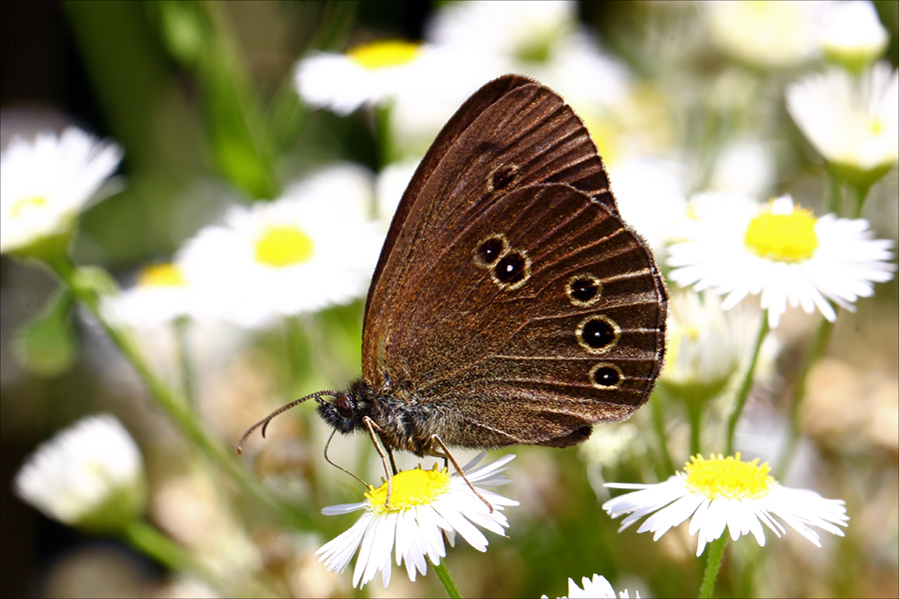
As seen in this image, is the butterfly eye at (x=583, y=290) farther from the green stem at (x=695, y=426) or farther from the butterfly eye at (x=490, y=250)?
the green stem at (x=695, y=426)

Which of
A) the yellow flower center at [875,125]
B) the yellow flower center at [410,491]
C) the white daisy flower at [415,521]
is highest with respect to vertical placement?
the yellow flower center at [875,125]

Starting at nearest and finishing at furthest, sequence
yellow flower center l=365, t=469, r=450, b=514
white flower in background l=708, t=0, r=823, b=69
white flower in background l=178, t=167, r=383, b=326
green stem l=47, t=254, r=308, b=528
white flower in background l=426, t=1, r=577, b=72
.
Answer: yellow flower center l=365, t=469, r=450, b=514, green stem l=47, t=254, r=308, b=528, white flower in background l=178, t=167, r=383, b=326, white flower in background l=708, t=0, r=823, b=69, white flower in background l=426, t=1, r=577, b=72

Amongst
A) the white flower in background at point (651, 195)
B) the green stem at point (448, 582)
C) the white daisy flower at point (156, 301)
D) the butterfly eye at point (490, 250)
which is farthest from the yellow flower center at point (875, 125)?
the white daisy flower at point (156, 301)

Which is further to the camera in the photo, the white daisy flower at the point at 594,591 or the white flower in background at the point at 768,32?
the white flower in background at the point at 768,32

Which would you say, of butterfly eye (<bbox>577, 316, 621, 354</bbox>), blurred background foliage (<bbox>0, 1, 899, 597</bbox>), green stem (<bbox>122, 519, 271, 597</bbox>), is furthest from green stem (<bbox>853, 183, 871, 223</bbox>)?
green stem (<bbox>122, 519, 271, 597</bbox>)

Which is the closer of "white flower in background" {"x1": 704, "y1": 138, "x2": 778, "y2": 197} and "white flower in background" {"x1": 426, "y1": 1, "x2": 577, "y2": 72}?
"white flower in background" {"x1": 704, "y1": 138, "x2": 778, "y2": 197}

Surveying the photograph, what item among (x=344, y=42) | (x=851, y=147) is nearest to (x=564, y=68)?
(x=344, y=42)

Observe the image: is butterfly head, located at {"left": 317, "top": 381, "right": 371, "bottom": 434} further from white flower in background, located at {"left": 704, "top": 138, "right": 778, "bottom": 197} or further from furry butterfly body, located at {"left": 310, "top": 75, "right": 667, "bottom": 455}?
white flower in background, located at {"left": 704, "top": 138, "right": 778, "bottom": 197}

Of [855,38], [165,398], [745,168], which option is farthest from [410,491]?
[745,168]

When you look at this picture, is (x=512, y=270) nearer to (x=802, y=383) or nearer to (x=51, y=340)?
(x=802, y=383)

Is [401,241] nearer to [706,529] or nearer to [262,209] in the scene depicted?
[706,529]
